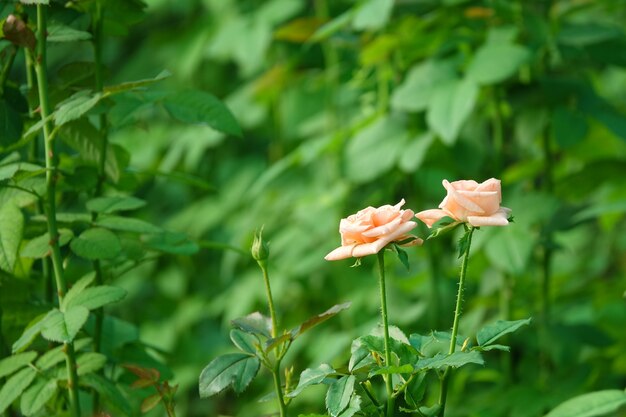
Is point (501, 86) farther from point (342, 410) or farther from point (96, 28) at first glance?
point (342, 410)

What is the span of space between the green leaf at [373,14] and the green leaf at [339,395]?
2.82ft

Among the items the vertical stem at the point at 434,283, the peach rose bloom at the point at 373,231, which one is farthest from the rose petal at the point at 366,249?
the vertical stem at the point at 434,283

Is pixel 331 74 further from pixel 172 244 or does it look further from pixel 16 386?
pixel 16 386

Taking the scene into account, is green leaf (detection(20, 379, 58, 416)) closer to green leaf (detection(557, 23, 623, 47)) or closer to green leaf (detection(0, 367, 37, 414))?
green leaf (detection(0, 367, 37, 414))

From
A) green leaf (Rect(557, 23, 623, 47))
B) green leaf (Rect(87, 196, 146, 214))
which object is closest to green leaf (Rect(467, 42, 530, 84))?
green leaf (Rect(557, 23, 623, 47))

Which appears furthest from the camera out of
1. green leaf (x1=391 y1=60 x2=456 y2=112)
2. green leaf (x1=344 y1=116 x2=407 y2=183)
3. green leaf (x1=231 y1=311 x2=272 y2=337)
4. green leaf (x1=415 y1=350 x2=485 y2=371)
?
green leaf (x1=344 y1=116 x2=407 y2=183)

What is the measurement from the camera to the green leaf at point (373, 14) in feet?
5.08

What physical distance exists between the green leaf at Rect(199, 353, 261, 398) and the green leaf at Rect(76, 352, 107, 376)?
24 cm

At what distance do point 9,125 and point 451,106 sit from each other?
0.81m

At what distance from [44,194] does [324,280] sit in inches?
55.5

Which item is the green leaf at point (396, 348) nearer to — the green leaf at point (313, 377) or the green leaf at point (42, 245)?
the green leaf at point (313, 377)

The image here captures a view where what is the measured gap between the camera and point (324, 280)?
7.89 ft

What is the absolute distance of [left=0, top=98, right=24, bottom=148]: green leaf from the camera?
41.3 inches

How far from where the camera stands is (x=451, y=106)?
163 cm
